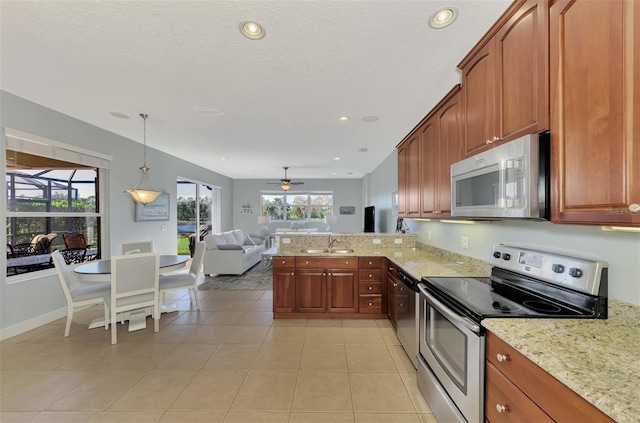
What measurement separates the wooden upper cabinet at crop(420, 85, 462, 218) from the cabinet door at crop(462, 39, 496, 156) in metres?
0.12

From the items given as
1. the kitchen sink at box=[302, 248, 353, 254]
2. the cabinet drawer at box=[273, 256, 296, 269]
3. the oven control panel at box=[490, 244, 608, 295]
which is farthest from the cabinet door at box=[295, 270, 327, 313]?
the oven control panel at box=[490, 244, 608, 295]

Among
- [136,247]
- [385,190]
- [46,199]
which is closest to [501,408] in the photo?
[136,247]

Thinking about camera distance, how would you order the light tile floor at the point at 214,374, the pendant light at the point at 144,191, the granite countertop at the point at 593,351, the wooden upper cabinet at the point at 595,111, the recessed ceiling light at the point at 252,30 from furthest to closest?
the pendant light at the point at 144,191
the light tile floor at the point at 214,374
the recessed ceiling light at the point at 252,30
the wooden upper cabinet at the point at 595,111
the granite countertop at the point at 593,351

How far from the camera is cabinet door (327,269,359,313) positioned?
3482mm

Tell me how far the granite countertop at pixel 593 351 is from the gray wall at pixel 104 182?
185 inches

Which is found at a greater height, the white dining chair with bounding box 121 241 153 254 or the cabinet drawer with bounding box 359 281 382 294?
the white dining chair with bounding box 121 241 153 254

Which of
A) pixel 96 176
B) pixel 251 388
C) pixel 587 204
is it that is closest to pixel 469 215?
pixel 587 204

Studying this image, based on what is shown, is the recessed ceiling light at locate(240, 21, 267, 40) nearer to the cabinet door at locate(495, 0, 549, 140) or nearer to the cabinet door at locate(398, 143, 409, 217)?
the cabinet door at locate(495, 0, 549, 140)

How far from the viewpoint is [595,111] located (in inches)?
41.1

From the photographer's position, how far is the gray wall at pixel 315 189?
1021 centimetres

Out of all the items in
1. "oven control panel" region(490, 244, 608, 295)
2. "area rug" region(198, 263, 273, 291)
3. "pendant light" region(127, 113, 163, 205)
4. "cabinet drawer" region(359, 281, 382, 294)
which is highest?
"pendant light" region(127, 113, 163, 205)

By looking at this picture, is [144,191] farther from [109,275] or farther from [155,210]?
[155,210]

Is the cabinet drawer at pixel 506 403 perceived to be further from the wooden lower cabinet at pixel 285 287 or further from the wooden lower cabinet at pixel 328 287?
the wooden lower cabinet at pixel 285 287

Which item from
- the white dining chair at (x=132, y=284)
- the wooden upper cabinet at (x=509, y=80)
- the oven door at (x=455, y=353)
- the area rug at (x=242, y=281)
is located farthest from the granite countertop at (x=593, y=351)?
the area rug at (x=242, y=281)
